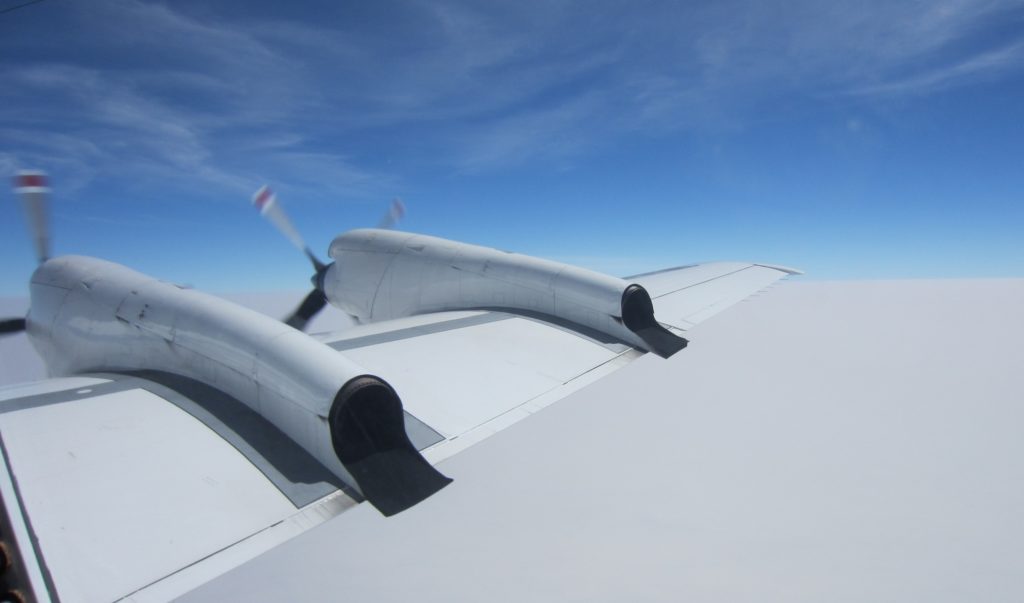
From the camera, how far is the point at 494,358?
174 inches

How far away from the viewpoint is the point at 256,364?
277cm

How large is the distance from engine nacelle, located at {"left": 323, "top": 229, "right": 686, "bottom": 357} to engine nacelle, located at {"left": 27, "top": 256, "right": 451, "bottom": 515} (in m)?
3.42

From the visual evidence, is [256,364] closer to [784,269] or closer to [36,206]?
[36,206]

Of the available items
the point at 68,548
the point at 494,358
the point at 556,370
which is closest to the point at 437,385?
the point at 494,358

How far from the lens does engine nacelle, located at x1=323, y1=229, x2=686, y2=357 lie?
18.2 ft

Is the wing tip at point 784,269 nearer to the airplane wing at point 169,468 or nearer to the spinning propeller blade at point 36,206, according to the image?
the airplane wing at point 169,468

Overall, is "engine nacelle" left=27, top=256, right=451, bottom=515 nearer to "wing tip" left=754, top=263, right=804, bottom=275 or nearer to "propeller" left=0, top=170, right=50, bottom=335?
"propeller" left=0, top=170, right=50, bottom=335

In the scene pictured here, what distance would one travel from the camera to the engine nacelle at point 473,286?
18.2ft

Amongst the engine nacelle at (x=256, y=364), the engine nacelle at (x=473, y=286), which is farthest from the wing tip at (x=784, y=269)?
the engine nacelle at (x=256, y=364)

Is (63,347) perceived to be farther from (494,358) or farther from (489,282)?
(489,282)

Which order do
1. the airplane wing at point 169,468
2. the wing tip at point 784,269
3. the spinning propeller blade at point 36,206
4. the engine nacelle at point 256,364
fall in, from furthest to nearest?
the wing tip at point 784,269 → the spinning propeller blade at point 36,206 → the engine nacelle at point 256,364 → the airplane wing at point 169,468

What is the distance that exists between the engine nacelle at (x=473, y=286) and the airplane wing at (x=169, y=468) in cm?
151

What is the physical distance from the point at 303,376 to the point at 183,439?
0.68 m

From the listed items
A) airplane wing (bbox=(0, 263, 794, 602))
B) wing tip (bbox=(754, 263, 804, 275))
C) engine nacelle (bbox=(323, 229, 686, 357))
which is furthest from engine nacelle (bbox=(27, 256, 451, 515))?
wing tip (bbox=(754, 263, 804, 275))
